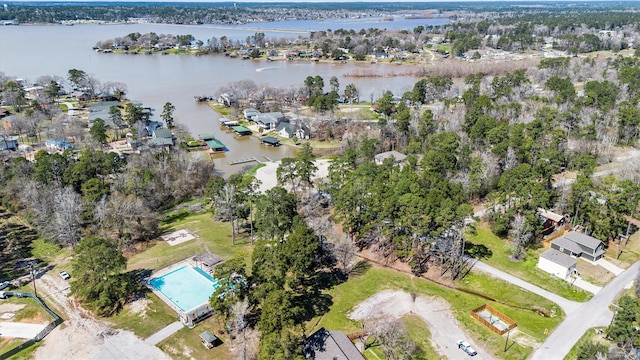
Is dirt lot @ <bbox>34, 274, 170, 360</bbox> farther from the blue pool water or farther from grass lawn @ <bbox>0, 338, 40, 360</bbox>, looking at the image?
the blue pool water

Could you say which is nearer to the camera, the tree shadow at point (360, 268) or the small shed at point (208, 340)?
the small shed at point (208, 340)

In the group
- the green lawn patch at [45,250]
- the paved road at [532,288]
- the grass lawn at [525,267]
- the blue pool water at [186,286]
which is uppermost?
the grass lawn at [525,267]

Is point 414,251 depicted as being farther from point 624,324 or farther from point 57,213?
point 57,213

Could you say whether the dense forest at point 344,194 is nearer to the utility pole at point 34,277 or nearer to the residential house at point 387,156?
the residential house at point 387,156

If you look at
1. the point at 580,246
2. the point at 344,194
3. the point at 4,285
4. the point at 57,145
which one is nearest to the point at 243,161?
the point at 57,145

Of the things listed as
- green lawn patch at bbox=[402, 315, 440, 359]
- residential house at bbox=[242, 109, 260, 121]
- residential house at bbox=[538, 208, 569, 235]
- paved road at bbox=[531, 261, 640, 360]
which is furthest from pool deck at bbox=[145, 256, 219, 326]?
residential house at bbox=[242, 109, 260, 121]

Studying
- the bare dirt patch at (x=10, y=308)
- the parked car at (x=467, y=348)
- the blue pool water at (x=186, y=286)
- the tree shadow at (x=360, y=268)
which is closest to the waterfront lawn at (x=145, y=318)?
the blue pool water at (x=186, y=286)

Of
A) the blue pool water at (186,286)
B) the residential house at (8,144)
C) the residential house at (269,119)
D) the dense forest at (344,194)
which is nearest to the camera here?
the dense forest at (344,194)

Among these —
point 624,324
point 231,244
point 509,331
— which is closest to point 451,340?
point 509,331
